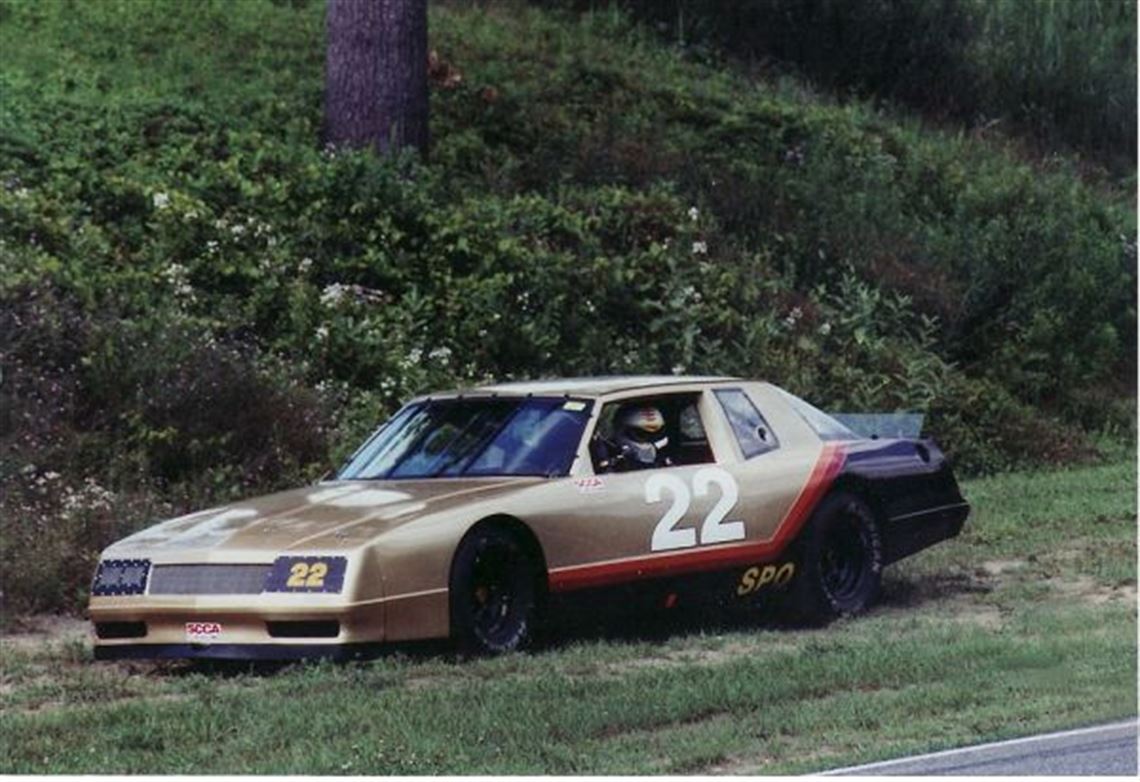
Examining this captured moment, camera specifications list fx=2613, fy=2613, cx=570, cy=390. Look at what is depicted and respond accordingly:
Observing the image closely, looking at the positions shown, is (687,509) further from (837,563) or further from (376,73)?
(376,73)

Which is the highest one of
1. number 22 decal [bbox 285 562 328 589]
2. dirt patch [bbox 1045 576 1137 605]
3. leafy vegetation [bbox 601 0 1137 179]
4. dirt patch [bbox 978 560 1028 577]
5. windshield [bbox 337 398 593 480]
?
leafy vegetation [bbox 601 0 1137 179]

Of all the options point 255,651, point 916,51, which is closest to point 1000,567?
point 255,651

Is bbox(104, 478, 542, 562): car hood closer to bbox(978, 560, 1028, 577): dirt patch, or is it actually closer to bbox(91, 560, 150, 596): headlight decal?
bbox(91, 560, 150, 596): headlight decal

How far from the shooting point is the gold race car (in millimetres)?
11789

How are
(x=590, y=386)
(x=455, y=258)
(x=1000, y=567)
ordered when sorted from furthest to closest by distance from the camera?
(x=455, y=258) < (x=1000, y=567) < (x=590, y=386)

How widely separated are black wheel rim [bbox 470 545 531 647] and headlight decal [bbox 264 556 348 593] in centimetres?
79

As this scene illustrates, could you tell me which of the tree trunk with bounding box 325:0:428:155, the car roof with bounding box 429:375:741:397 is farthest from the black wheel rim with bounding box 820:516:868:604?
the tree trunk with bounding box 325:0:428:155

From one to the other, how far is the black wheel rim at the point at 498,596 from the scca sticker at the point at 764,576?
1432mm

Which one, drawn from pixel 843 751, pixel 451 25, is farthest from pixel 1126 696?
pixel 451 25

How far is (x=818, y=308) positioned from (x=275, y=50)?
597 cm

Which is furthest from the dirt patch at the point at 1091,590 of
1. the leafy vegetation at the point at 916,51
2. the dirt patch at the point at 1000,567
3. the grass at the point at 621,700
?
the leafy vegetation at the point at 916,51

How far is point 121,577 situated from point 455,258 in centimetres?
705

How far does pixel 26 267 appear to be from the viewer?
54.2 feet

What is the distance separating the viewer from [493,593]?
12391 millimetres
